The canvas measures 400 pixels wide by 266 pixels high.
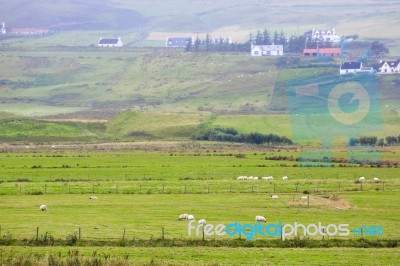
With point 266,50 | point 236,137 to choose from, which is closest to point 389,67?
point 266,50

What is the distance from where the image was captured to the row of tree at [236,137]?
278 ft

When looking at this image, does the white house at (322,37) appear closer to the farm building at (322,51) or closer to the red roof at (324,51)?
the red roof at (324,51)

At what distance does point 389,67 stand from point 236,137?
Answer: 51.3m

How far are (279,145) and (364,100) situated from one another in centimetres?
2854

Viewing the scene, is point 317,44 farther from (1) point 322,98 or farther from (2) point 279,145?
(2) point 279,145

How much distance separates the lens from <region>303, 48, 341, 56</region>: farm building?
490 feet

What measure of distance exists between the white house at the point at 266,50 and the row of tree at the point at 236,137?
2768 inches

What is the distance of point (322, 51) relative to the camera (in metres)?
150

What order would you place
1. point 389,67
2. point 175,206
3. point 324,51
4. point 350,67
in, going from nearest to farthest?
point 175,206 < point 350,67 < point 389,67 < point 324,51

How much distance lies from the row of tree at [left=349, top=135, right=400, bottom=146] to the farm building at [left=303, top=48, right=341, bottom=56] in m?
65.4

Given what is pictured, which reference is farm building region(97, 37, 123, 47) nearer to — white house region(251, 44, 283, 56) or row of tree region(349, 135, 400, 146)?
white house region(251, 44, 283, 56)

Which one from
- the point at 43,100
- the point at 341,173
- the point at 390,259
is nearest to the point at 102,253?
the point at 390,259

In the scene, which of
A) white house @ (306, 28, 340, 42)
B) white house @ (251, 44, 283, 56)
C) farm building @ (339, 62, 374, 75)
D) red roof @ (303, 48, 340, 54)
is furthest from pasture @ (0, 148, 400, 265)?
white house @ (306, 28, 340, 42)

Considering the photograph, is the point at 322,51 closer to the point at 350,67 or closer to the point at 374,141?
the point at 350,67
